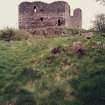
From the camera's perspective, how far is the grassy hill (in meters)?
17.3

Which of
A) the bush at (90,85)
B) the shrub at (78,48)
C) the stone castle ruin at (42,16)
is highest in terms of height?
the stone castle ruin at (42,16)

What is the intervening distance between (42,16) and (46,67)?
11.6m

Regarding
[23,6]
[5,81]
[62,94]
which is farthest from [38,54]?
[23,6]

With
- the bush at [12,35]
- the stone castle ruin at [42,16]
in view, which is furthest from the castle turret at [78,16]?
the bush at [12,35]

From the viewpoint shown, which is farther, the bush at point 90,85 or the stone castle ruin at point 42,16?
the stone castle ruin at point 42,16

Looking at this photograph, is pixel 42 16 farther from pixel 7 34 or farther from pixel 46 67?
pixel 46 67

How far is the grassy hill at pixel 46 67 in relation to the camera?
17297mm

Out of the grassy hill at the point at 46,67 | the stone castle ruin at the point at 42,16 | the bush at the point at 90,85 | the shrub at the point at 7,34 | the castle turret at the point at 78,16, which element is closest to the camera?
the bush at the point at 90,85

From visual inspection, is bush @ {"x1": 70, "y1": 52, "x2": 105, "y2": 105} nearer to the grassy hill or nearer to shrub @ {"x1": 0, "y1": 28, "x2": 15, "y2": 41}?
the grassy hill

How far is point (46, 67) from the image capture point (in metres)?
19.6

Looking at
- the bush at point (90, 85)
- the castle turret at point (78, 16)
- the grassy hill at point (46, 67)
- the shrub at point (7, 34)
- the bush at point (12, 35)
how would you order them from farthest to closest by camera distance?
the castle turret at point (78, 16)
the shrub at point (7, 34)
the bush at point (12, 35)
the grassy hill at point (46, 67)
the bush at point (90, 85)

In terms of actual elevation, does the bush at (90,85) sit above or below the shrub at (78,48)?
below

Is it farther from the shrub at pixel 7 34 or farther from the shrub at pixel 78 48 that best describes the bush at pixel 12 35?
the shrub at pixel 78 48

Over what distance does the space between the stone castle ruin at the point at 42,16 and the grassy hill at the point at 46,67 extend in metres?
6.99
